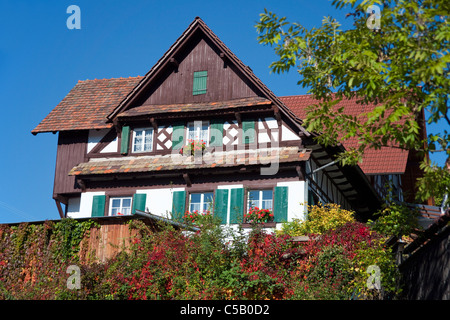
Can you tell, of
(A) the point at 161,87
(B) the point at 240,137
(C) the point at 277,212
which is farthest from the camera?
(A) the point at 161,87

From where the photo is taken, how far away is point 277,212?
22.4 metres

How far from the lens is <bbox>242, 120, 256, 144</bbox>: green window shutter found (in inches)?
950

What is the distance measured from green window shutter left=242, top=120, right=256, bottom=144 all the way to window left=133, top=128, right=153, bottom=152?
3632 mm

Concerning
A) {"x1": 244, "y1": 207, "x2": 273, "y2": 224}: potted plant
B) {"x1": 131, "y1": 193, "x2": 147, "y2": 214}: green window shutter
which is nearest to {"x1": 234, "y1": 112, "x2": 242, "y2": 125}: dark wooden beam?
{"x1": 244, "y1": 207, "x2": 273, "y2": 224}: potted plant

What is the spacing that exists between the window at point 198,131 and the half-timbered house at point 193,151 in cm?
4

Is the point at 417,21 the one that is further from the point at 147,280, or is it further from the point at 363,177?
the point at 363,177

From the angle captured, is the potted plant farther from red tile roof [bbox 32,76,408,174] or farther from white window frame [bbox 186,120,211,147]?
red tile roof [bbox 32,76,408,174]

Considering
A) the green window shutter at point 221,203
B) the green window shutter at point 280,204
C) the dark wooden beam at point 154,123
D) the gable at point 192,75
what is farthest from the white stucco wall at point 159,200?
the green window shutter at point 280,204

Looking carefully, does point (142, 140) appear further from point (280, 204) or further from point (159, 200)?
point (280, 204)

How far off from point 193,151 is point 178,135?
3.63ft

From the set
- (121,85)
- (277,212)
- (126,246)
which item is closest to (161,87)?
(121,85)

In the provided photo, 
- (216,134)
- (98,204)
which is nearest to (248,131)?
(216,134)

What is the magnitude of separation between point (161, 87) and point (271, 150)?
5.40 meters

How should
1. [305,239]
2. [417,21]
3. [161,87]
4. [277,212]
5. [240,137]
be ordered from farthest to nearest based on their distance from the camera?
[161,87]
[240,137]
[277,212]
[305,239]
[417,21]
